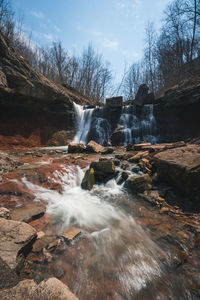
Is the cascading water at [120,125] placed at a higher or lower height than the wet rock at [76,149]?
higher

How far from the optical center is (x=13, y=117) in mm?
9469

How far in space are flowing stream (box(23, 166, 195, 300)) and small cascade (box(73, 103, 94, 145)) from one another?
9109 millimetres

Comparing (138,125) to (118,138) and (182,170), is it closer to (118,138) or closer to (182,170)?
(118,138)

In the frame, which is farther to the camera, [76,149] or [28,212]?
[76,149]

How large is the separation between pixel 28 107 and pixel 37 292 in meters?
11.1

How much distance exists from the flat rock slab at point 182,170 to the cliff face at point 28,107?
8.87 metres

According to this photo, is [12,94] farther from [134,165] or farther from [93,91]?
[93,91]

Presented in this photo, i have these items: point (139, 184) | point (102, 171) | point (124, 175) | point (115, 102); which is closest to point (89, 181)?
point (102, 171)

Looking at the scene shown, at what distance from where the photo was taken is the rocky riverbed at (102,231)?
4.25ft

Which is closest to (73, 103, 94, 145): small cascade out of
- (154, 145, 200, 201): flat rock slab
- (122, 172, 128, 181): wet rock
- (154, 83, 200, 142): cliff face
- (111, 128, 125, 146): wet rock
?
(111, 128, 125, 146): wet rock

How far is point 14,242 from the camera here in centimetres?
137

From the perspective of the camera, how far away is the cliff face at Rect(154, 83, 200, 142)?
9.77m

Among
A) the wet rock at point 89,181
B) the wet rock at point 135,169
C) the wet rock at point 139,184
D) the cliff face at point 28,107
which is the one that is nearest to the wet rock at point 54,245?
the wet rock at point 89,181

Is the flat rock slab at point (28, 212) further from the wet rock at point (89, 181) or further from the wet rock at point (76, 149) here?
the wet rock at point (76, 149)
